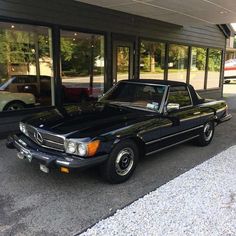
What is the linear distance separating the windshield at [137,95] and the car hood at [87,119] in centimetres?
20

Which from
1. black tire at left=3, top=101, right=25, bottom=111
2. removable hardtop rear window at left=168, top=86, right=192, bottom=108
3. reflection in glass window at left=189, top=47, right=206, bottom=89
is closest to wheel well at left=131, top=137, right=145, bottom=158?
removable hardtop rear window at left=168, top=86, right=192, bottom=108

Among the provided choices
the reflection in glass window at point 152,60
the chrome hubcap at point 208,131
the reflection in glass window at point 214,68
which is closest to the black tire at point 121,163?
the chrome hubcap at point 208,131

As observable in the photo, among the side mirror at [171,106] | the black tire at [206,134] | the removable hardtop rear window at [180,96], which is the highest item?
the removable hardtop rear window at [180,96]

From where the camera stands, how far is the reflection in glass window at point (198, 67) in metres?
12.7

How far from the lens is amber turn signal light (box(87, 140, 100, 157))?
354 centimetres

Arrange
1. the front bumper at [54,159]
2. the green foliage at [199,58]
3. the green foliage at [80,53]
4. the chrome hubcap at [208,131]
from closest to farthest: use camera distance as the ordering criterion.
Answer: the front bumper at [54,159] → the chrome hubcap at [208,131] → the green foliage at [80,53] → the green foliage at [199,58]

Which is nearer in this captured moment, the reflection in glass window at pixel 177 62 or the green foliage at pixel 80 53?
the green foliage at pixel 80 53

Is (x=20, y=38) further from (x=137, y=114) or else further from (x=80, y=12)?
(x=137, y=114)

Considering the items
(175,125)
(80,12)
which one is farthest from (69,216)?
(80,12)

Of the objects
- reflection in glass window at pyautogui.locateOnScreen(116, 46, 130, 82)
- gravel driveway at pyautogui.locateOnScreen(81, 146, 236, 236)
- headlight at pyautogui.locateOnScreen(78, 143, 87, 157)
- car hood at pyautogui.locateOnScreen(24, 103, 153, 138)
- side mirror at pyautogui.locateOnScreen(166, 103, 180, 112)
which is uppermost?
reflection in glass window at pyautogui.locateOnScreen(116, 46, 130, 82)

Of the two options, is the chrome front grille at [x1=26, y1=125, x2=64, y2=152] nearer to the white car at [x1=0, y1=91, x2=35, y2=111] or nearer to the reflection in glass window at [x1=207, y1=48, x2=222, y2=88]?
the white car at [x1=0, y1=91, x2=35, y2=111]

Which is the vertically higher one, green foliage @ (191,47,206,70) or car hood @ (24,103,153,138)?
green foliage @ (191,47,206,70)

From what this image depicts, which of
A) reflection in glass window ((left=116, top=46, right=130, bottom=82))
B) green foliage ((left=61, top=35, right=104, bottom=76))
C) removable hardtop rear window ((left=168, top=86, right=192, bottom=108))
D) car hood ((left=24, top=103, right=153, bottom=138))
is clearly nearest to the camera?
car hood ((left=24, top=103, right=153, bottom=138))

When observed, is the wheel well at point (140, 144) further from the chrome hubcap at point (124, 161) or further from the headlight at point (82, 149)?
the headlight at point (82, 149)
